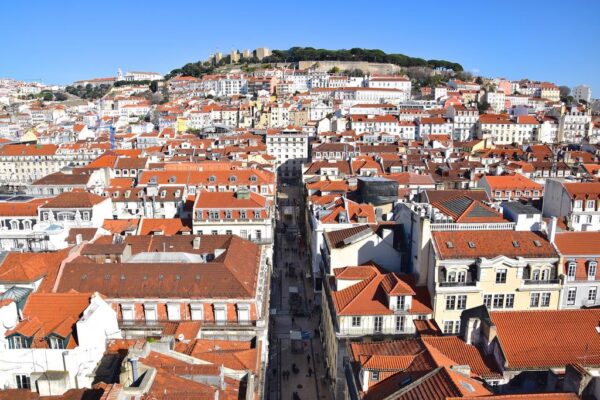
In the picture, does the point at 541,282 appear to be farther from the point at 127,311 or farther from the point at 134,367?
the point at 127,311

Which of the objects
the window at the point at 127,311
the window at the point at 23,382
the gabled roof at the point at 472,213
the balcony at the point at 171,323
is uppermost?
the gabled roof at the point at 472,213

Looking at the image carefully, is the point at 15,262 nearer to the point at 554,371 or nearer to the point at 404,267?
the point at 404,267

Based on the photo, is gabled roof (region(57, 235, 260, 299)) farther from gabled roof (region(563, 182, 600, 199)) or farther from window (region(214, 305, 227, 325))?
gabled roof (region(563, 182, 600, 199))

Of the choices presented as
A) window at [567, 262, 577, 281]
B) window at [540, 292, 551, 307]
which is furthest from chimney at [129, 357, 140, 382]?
window at [567, 262, 577, 281]

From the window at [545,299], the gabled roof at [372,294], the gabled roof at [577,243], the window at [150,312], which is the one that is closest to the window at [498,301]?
the window at [545,299]

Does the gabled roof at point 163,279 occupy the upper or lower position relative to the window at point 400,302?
upper

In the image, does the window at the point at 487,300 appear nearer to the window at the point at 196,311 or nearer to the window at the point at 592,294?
the window at the point at 592,294

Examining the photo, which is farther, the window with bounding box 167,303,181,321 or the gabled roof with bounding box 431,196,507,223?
the gabled roof with bounding box 431,196,507,223
